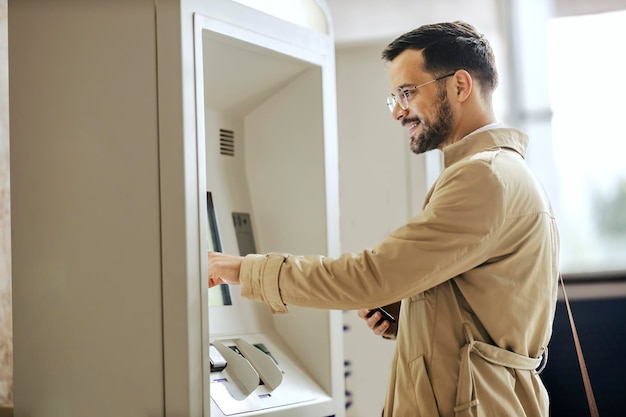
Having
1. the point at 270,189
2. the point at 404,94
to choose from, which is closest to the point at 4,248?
the point at 270,189

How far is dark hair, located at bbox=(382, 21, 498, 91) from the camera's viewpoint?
1732mm

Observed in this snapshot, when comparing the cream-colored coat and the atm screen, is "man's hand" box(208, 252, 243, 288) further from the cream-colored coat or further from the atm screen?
the atm screen

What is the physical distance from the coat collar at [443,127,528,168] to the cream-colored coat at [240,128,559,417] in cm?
3

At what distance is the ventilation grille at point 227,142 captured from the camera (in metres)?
2.10

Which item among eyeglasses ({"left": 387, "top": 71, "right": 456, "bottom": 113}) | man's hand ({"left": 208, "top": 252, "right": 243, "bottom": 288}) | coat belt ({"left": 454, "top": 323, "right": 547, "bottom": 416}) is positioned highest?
eyeglasses ({"left": 387, "top": 71, "right": 456, "bottom": 113})

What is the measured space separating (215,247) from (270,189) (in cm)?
25

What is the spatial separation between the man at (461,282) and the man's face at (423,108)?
0.32 ft

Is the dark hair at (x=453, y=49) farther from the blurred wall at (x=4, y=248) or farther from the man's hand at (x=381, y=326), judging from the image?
the blurred wall at (x=4, y=248)

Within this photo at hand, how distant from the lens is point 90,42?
5.40ft

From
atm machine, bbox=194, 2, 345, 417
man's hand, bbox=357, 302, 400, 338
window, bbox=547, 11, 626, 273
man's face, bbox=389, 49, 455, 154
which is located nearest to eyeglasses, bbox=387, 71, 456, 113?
man's face, bbox=389, 49, 455, 154

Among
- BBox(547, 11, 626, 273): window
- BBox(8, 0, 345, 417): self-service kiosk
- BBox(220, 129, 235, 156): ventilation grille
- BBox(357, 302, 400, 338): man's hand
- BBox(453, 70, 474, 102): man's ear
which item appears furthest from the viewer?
BBox(547, 11, 626, 273): window

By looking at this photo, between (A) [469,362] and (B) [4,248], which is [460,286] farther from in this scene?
(B) [4,248]

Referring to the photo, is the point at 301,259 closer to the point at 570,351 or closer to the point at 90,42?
the point at 90,42

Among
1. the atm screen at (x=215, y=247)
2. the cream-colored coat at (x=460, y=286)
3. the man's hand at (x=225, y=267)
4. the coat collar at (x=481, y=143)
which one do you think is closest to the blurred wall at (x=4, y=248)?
the atm screen at (x=215, y=247)
